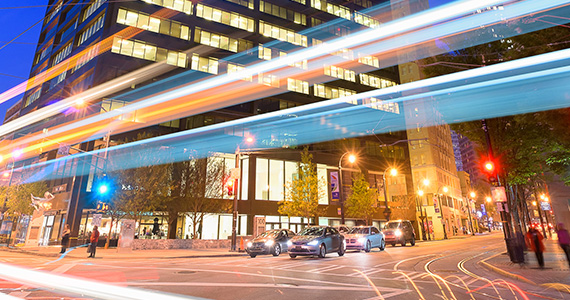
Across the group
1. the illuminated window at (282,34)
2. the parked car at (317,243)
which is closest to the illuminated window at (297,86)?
the illuminated window at (282,34)

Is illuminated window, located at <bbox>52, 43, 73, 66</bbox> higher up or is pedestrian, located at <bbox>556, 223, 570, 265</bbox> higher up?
illuminated window, located at <bbox>52, 43, 73, 66</bbox>

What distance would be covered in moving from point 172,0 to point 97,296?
44.0 meters

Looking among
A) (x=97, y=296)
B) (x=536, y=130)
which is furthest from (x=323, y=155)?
(x=97, y=296)

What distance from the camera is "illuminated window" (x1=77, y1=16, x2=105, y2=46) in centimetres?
3942

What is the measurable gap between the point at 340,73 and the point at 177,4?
1122 inches

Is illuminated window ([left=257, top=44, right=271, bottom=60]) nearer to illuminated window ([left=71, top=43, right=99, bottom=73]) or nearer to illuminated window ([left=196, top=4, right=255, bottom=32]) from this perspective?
illuminated window ([left=196, top=4, right=255, bottom=32])

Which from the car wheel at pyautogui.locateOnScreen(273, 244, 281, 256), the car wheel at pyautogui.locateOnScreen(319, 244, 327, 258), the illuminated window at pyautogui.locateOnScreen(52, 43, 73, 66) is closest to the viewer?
the car wheel at pyautogui.locateOnScreen(319, 244, 327, 258)

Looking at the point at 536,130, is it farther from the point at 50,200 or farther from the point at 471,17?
the point at 50,200

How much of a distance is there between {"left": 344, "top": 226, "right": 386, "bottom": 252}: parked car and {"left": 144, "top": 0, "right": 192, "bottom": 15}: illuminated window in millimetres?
36518

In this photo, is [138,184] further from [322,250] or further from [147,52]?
[147,52]

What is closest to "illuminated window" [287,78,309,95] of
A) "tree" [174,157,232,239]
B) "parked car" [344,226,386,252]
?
"tree" [174,157,232,239]

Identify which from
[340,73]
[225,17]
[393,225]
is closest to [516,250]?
[393,225]

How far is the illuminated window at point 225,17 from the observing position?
4409 centimetres

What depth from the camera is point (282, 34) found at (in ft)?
164
